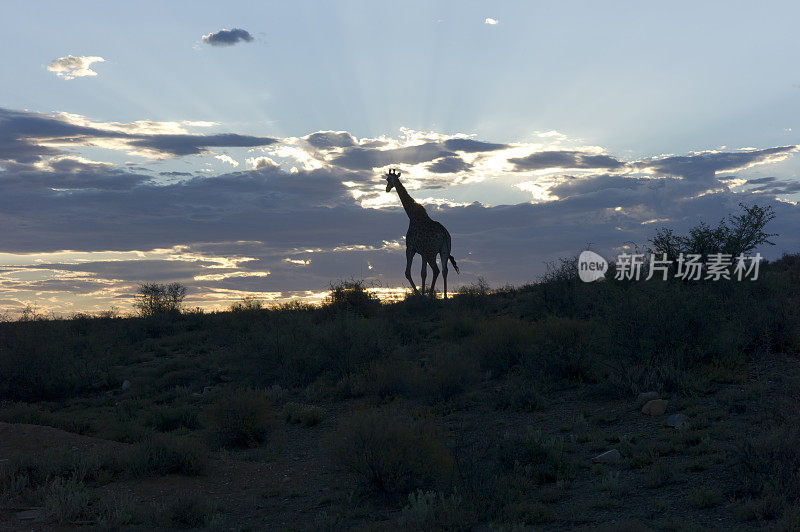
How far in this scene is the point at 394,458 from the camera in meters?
8.41

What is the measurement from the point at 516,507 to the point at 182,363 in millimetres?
16444

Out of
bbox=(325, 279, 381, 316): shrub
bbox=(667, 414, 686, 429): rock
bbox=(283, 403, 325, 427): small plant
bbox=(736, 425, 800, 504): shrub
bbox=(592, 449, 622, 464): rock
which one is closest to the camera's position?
bbox=(736, 425, 800, 504): shrub

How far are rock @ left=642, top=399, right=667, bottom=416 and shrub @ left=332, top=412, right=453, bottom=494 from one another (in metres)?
4.37

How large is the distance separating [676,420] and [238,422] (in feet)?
27.8

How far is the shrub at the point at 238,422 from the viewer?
41.0 ft

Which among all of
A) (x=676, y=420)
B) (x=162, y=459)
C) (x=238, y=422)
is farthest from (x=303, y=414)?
(x=676, y=420)

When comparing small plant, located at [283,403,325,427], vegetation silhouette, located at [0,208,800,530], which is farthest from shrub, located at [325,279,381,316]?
small plant, located at [283,403,325,427]

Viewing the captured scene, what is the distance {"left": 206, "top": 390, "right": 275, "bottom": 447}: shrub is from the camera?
12.5 meters

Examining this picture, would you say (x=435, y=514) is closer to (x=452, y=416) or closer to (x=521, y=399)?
(x=452, y=416)

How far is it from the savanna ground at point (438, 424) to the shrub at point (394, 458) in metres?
0.03

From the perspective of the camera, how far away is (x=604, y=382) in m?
12.7

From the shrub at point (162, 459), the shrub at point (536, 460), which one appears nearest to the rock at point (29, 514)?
the shrub at point (162, 459)

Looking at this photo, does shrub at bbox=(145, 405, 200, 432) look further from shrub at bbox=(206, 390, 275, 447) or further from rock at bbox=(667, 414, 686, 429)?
rock at bbox=(667, 414, 686, 429)

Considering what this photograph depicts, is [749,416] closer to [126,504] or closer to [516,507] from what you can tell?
[516,507]
